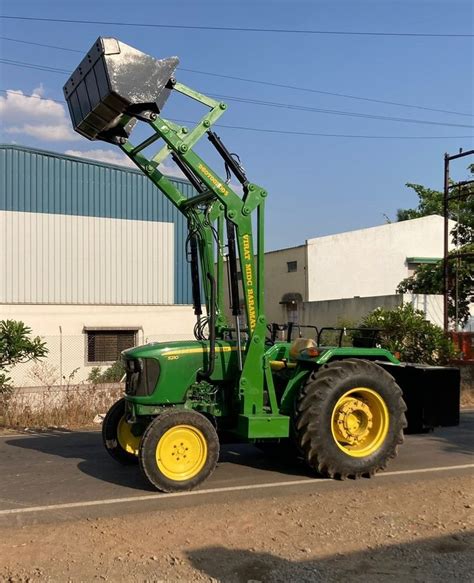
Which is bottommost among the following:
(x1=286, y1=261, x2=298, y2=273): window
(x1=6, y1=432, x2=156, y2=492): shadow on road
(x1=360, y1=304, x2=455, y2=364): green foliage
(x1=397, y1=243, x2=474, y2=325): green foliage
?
(x1=6, y1=432, x2=156, y2=492): shadow on road

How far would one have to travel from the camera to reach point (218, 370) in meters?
6.81

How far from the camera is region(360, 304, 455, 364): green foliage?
49.8 feet

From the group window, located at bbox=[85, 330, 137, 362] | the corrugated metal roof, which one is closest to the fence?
window, located at bbox=[85, 330, 137, 362]

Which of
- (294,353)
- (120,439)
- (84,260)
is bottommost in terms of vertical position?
(120,439)

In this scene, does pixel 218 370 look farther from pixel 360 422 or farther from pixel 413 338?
pixel 413 338

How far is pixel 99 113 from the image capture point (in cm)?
638

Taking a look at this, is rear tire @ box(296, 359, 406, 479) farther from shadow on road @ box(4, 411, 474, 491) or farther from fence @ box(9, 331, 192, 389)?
fence @ box(9, 331, 192, 389)

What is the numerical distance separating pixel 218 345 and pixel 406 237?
2419 centimetres

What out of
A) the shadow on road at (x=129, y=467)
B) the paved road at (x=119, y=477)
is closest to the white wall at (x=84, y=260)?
the shadow on road at (x=129, y=467)

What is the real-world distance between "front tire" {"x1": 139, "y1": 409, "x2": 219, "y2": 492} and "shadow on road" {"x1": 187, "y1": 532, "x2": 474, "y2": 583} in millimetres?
1494

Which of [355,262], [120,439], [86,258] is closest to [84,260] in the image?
[86,258]

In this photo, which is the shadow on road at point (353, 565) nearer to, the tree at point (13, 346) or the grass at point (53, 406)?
the grass at point (53, 406)

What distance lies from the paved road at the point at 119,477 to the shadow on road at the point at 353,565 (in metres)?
1.36

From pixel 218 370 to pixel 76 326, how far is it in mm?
11423
